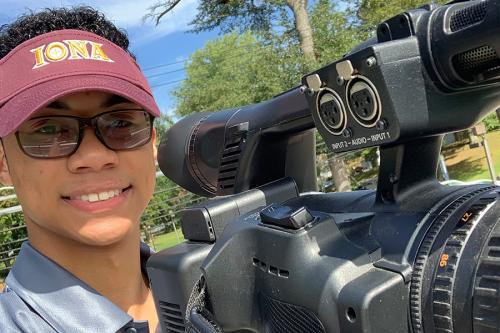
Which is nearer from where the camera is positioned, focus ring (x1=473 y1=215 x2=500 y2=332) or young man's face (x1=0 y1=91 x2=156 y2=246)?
focus ring (x1=473 y1=215 x2=500 y2=332)

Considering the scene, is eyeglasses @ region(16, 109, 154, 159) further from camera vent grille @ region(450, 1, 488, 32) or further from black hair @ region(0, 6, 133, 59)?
camera vent grille @ region(450, 1, 488, 32)

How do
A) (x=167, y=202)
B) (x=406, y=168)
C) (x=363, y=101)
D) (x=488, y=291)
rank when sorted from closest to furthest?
(x=488, y=291) → (x=363, y=101) → (x=406, y=168) → (x=167, y=202)

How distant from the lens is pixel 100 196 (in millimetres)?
1152

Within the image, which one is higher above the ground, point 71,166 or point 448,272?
point 71,166

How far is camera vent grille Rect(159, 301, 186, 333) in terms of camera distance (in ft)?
3.40

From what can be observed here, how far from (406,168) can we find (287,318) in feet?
0.96

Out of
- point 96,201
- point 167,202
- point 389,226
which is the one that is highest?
point 96,201

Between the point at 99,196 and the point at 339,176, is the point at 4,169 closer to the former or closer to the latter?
the point at 99,196

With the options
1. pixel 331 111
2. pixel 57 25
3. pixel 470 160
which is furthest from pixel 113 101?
pixel 470 160

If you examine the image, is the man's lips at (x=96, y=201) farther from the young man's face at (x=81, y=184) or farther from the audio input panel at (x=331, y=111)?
the audio input panel at (x=331, y=111)

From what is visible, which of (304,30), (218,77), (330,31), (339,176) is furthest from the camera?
(218,77)

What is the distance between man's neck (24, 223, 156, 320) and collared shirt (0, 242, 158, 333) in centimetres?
3

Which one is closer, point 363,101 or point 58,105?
A: point 363,101

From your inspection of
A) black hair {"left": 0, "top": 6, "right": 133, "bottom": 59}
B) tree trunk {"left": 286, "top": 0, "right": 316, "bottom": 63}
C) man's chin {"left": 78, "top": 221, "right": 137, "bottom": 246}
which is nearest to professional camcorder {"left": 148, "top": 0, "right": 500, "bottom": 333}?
man's chin {"left": 78, "top": 221, "right": 137, "bottom": 246}
